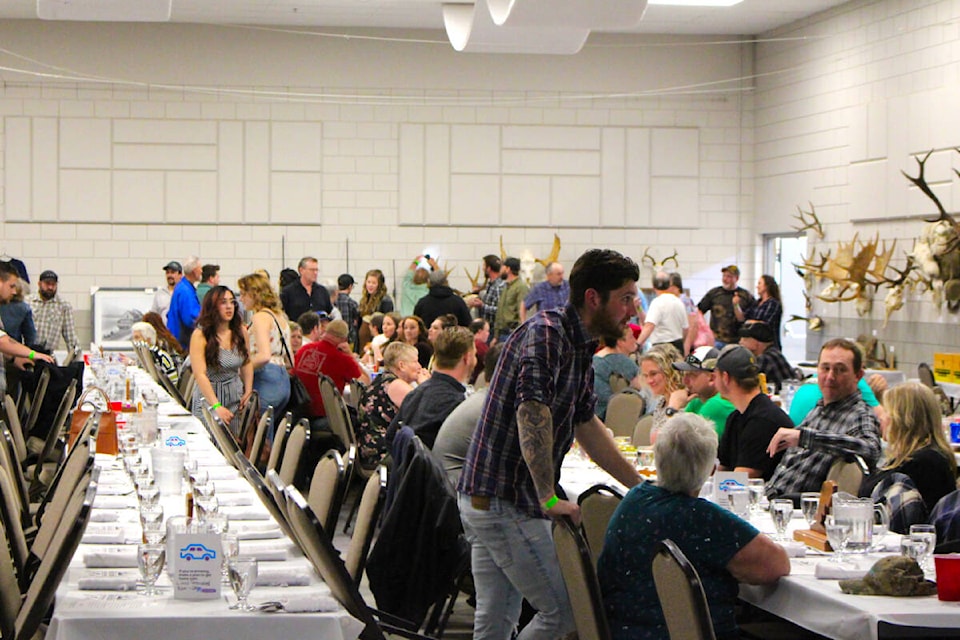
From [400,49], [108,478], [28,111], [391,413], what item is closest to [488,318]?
[400,49]

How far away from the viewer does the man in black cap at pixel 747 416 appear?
5516 millimetres

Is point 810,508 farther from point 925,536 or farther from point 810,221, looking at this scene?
point 810,221

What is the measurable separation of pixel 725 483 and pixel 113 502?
6.68 ft

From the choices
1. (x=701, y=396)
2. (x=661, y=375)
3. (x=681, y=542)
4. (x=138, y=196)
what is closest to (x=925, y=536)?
(x=681, y=542)

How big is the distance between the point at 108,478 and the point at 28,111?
12.1 m

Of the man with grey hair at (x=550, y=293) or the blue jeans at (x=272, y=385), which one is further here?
the man with grey hair at (x=550, y=293)

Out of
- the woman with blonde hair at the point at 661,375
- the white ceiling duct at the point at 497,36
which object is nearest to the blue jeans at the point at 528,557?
the woman with blonde hair at the point at 661,375

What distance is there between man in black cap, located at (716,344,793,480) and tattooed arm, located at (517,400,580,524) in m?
2.18

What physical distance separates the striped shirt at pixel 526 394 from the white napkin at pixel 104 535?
3.24 ft

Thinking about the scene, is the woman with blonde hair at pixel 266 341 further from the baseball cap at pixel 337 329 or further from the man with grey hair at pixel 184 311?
the man with grey hair at pixel 184 311

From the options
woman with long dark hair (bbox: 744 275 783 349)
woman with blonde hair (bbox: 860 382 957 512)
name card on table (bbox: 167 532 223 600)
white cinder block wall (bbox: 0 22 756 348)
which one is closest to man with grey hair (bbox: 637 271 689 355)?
woman with long dark hair (bbox: 744 275 783 349)

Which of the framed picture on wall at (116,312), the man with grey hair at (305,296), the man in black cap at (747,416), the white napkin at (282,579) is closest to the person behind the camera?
the white napkin at (282,579)

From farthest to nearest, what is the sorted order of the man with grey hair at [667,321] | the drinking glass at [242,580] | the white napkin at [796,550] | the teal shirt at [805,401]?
1. the man with grey hair at [667,321]
2. the teal shirt at [805,401]
3. the white napkin at [796,550]
4. the drinking glass at [242,580]

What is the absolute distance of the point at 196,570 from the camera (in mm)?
3098
